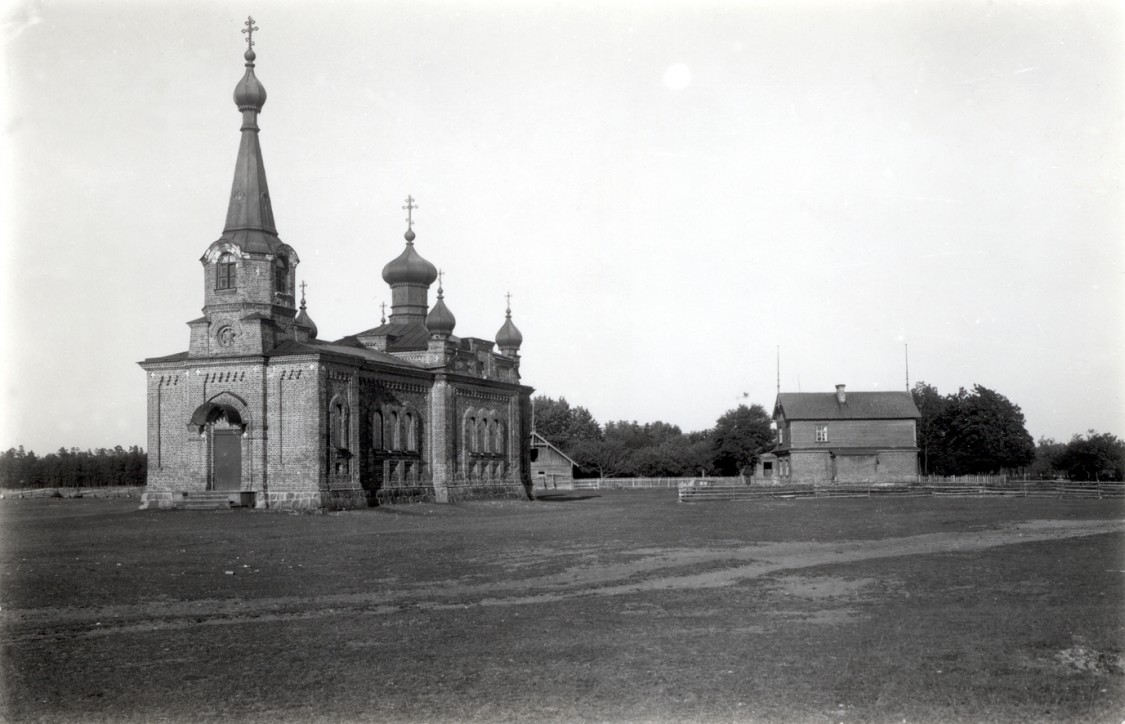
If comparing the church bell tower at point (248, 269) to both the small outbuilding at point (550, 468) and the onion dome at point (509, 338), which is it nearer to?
the onion dome at point (509, 338)

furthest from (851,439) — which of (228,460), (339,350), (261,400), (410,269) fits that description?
(228,460)

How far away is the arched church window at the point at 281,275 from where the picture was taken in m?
40.8

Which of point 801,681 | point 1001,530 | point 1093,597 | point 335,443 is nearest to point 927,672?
point 801,681

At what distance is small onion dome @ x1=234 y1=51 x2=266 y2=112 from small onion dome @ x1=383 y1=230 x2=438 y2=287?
15.6 meters

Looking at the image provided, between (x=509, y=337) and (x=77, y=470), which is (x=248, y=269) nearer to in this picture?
(x=509, y=337)

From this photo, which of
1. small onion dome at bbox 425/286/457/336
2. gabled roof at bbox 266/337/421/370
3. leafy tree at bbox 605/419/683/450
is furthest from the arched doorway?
leafy tree at bbox 605/419/683/450

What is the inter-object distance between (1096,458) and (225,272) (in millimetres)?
64269

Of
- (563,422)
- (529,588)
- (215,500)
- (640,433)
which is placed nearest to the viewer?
(529,588)

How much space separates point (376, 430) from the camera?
44.1 metres

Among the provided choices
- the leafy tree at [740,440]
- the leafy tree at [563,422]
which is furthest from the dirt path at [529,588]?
the leafy tree at [563,422]

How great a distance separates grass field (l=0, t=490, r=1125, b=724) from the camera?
342 inches

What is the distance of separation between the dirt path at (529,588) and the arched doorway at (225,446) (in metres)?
21.1

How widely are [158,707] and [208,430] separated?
3265 cm

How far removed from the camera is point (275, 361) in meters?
39.5
